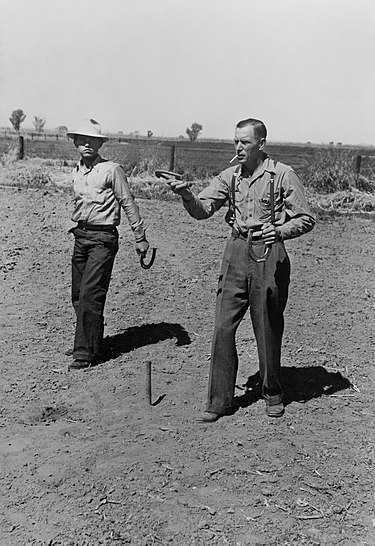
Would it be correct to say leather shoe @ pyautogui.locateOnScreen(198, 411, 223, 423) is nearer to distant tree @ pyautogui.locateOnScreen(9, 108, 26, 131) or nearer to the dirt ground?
the dirt ground

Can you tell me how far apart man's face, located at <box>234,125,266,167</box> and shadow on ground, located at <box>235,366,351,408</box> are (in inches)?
68.2

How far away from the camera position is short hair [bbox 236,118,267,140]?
16.1 ft

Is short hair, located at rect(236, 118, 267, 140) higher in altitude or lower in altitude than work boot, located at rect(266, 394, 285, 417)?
higher

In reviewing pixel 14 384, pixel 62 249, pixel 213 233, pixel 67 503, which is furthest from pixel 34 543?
pixel 213 233

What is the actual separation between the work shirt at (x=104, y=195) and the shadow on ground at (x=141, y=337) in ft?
3.76

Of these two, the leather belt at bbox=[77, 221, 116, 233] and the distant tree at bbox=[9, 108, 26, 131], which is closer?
the leather belt at bbox=[77, 221, 116, 233]

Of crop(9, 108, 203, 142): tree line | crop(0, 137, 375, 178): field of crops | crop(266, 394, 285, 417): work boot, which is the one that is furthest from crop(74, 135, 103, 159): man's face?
crop(9, 108, 203, 142): tree line

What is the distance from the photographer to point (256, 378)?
6145 millimetres

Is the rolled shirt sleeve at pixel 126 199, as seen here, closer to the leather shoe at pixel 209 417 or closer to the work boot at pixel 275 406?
the leather shoe at pixel 209 417

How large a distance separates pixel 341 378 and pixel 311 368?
29cm

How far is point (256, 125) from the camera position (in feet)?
16.1

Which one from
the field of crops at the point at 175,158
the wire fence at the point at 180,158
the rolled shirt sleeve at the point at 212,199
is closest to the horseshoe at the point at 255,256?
the rolled shirt sleeve at the point at 212,199

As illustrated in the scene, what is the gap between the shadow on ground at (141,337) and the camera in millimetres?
6969

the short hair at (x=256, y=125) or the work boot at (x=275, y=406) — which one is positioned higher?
the short hair at (x=256, y=125)
